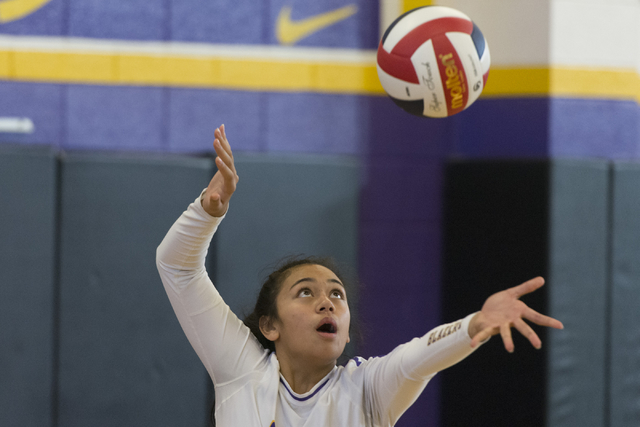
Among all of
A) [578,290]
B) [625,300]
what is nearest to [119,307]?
[578,290]

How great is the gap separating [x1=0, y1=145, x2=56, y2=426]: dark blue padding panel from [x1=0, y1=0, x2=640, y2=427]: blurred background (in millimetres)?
10

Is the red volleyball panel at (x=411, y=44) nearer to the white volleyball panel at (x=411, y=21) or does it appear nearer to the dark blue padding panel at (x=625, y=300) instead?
the white volleyball panel at (x=411, y=21)

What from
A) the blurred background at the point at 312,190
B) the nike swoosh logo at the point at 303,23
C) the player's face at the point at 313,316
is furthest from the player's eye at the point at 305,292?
the nike swoosh logo at the point at 303,23

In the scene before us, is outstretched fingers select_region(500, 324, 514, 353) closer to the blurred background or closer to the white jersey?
the white jersey

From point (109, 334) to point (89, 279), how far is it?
0.31 meters

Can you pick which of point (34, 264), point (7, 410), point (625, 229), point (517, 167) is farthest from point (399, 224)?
point (7, 410)

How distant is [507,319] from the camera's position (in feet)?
5.18

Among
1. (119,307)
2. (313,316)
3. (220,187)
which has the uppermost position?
(220,187)

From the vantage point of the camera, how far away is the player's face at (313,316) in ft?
6.42

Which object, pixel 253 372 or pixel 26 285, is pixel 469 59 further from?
pixel 26 285

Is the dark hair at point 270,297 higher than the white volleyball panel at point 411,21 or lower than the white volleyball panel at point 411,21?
lower

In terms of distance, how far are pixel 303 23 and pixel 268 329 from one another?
2.50 m

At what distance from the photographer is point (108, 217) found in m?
3.67

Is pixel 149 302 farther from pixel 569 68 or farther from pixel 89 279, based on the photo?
pixel 569 68
